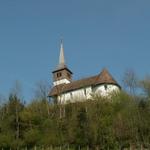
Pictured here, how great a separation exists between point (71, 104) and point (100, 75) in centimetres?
1423

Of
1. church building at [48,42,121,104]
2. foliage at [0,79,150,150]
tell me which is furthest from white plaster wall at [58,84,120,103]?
foliage at [0,79,150,150]

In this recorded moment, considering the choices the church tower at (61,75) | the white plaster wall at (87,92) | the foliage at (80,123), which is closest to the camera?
the foliage at (80,123)

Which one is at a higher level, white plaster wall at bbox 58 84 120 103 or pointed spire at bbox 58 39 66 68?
pointed spire at bbox 58 39 66 68

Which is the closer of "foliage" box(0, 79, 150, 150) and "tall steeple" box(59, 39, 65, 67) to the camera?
"foliage" box(0, 79, 150, 150)

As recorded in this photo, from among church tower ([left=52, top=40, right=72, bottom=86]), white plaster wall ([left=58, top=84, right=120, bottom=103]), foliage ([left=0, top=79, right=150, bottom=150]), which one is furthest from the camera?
church tower ([left=52, top=40, right=72, bottom=86])

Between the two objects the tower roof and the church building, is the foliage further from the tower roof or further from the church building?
the tower roof

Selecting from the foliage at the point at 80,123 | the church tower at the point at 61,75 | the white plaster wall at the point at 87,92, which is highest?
the church tower at the point at 61,75

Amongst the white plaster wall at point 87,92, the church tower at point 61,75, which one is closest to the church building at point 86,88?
the white plaster wall at point 87,92

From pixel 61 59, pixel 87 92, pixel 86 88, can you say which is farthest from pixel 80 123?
pixel 61 59

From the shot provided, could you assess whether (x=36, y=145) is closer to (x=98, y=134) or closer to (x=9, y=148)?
(x=9, y=148)

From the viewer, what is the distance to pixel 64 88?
75562 mm

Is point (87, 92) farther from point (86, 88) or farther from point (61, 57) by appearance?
point (61, 57)

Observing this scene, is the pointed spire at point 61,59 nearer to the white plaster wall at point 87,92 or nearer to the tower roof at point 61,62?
the tower roof at point 61,62

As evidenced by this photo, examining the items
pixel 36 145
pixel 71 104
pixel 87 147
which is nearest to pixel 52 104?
pixel 71 104
